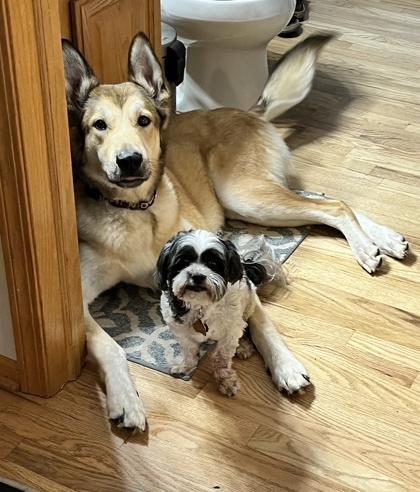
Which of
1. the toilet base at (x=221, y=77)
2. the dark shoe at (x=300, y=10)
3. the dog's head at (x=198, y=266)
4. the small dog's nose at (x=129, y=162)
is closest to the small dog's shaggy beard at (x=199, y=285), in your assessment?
the dog's head at (x=198, y=266)

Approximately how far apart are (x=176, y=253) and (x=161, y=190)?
21.9 inches

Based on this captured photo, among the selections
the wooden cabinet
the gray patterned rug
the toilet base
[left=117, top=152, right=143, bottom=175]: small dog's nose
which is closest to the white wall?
the gray patterned rug

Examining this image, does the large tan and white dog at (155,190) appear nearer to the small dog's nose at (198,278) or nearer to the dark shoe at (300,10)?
the small dog's nose at (198,278)

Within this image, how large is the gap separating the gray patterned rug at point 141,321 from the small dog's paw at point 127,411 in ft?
0.56

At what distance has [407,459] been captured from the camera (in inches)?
69.4

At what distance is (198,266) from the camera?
1.69 m

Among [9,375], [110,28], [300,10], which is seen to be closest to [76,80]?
[110,28]

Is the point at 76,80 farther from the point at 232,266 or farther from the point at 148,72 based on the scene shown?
the point at 232,266

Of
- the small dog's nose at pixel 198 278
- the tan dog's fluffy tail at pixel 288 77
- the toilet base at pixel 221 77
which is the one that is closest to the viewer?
the small dog's nose at pixel 198 278

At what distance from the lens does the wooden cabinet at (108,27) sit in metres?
2.18

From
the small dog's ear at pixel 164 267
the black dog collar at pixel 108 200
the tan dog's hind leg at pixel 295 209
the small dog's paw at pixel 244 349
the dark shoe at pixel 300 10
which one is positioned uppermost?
the small dog's ear at pixel 164 267

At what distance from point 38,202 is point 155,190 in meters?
0.58

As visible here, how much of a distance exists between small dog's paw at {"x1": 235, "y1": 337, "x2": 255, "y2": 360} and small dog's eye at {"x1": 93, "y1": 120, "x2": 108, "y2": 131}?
0.66 metres

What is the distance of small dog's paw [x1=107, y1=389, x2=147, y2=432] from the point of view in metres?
1.79
